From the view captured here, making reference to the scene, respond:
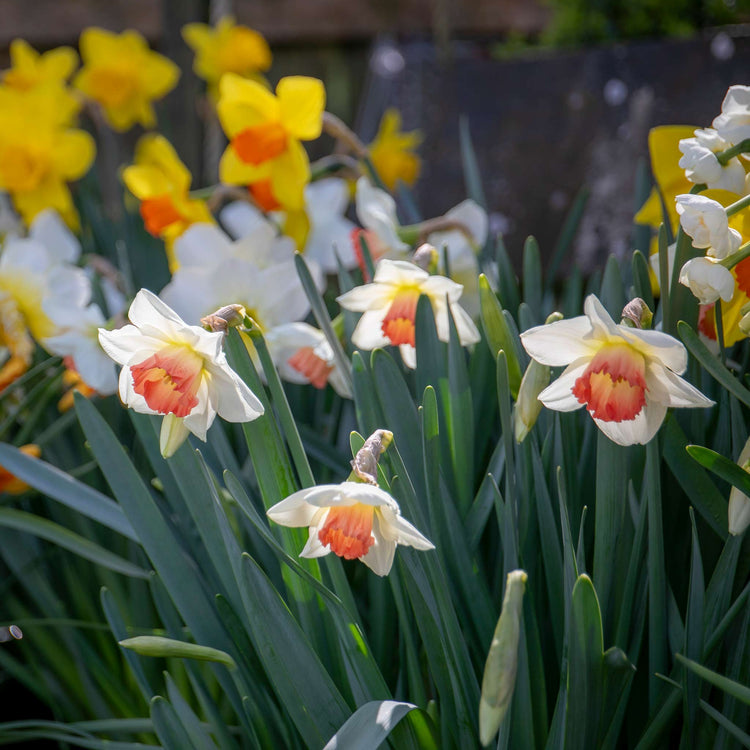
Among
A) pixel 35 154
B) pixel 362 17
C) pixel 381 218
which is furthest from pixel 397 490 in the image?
pixel 362 17

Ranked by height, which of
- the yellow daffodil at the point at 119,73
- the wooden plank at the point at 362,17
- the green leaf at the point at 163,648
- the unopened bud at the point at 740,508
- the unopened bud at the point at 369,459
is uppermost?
the wooden plank at the point at 362,17

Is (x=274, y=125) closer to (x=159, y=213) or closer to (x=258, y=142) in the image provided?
(x=258, y=142)

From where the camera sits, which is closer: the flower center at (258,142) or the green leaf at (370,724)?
the green leaf at (370,724)

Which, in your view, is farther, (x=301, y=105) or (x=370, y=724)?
(x=301, y=105)

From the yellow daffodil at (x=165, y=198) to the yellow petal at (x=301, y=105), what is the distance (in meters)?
0.16

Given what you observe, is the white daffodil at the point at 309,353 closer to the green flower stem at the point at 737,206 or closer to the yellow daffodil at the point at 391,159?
the green flower stem at the point at 737,206

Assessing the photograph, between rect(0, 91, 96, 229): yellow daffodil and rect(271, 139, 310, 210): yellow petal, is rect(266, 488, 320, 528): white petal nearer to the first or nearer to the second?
rect(271, 139, 310, 210): yellow petal

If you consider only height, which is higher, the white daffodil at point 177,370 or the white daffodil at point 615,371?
the white daffodil at point 177,370

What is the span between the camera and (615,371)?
0.50 m

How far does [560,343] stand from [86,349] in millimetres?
513

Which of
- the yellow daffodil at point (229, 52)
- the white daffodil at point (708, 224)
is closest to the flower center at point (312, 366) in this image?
the white daffodil at point (708, 224)

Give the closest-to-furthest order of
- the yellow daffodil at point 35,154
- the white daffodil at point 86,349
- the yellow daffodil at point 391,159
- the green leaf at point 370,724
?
1. the green leaf at point 370,724
2. the white daffodil at point 86,349
3. the yellow daffodil at point 35,154
4. the yellow daffodil at point 391,159

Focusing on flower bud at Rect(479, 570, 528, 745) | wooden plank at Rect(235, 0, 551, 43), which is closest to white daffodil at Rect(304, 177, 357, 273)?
flower bud at Rect(479, 570, 528, 745)

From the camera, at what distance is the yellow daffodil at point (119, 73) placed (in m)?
1.61
